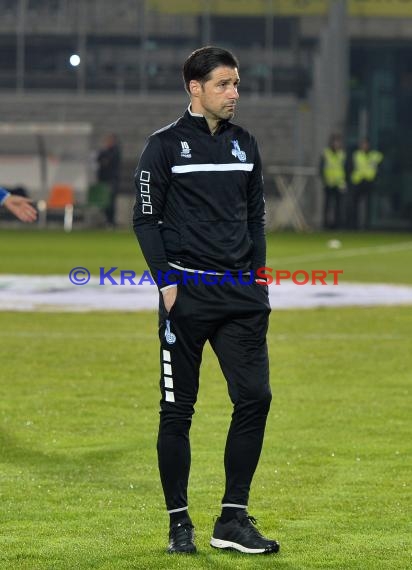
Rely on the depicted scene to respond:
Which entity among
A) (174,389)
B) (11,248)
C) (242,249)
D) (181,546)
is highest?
(242,249)

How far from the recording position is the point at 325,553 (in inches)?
257

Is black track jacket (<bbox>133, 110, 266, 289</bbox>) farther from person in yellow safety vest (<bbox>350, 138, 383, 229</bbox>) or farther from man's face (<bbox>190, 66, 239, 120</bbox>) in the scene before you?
person in yellow safety vest (<bbox>350, 138, 383, 229</bbox>)

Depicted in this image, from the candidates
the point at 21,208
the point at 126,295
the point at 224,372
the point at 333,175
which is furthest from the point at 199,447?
the point at 333,175

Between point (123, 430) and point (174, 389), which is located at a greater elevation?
point (174, 389)

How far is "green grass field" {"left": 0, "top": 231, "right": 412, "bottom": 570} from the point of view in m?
6.65

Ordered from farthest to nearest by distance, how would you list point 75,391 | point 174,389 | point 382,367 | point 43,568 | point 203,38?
point 203,38
point 382,367
point 75,391
point 174,389
point 43,568

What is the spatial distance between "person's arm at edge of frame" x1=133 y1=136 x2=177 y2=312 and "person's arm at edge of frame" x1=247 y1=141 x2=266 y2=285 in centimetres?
40

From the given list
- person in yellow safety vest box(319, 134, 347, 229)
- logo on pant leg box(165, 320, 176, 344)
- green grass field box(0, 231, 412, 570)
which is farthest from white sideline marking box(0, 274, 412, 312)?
person in yellow safety vest box(319, 134, 347, 229)

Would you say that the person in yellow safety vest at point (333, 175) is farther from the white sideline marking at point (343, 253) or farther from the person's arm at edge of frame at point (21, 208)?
the person's arm at edge of frame at point (21, 208)

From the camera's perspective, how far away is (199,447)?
30.0 ft

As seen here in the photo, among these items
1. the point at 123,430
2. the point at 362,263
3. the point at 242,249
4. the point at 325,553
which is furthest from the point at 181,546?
the point at 362,263

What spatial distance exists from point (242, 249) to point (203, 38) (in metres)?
35.8

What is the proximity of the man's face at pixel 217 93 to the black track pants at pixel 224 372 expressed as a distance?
727mm

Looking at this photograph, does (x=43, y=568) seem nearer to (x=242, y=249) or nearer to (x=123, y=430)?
(x=242, y=249)
